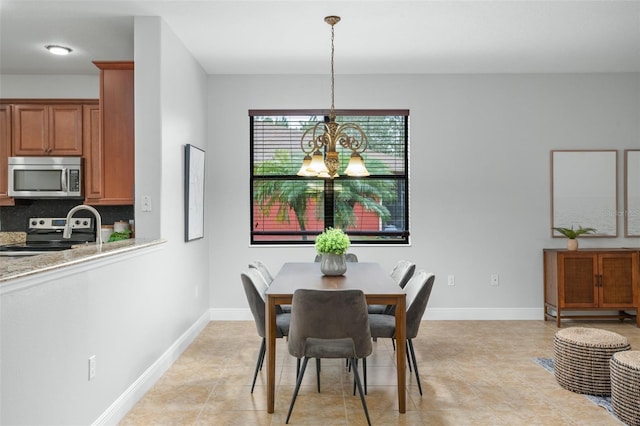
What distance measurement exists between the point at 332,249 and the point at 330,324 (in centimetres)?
84

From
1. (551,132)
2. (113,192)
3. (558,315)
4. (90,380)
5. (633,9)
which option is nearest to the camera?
(90,380)

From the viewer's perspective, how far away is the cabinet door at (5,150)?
16.9ft

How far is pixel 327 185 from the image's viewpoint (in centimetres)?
552

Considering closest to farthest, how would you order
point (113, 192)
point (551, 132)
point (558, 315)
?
1. point (113, 192)
2. point (558, 315)
3. point (551, 132)

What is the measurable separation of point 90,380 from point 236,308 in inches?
120

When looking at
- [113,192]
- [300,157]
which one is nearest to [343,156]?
[300,157]

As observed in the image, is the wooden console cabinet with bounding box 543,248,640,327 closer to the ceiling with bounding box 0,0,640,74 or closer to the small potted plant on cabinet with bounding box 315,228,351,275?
the ceiling with bounding box 0,0,640,74

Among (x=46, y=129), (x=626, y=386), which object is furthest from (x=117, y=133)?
(x=626, y=386)

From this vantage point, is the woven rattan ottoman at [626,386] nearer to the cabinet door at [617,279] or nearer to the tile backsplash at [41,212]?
the cabinet door at [617,279]

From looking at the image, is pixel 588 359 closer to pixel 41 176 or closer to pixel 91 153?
pixel 91 153

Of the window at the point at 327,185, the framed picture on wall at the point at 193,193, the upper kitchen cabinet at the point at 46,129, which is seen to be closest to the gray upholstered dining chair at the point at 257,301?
the framed picture on wall at the point at 193,193

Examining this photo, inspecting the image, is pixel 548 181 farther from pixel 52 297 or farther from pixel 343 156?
pixel 52 297

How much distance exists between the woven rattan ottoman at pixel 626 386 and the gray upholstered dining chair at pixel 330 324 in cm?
145

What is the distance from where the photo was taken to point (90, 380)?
8.02 feet
